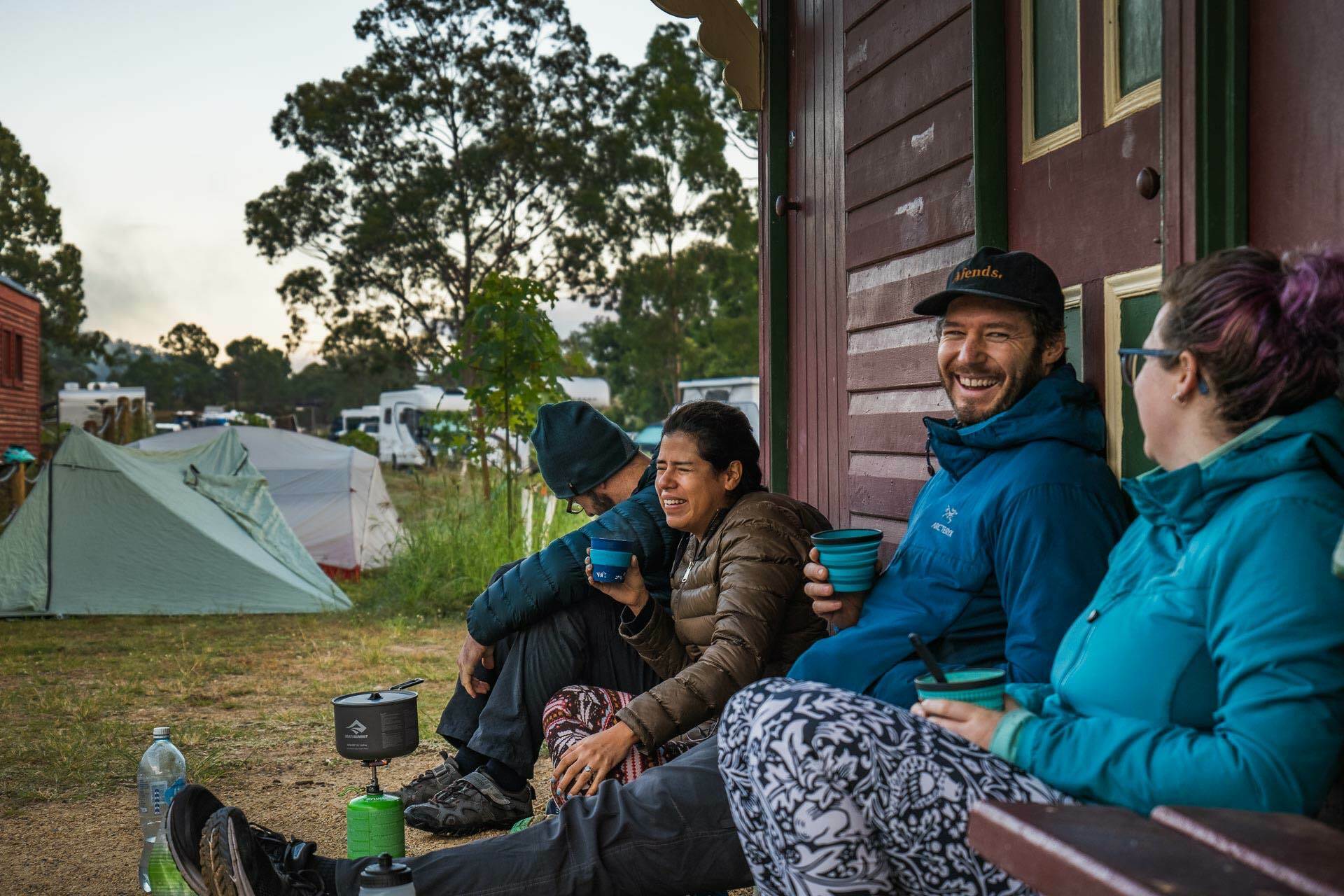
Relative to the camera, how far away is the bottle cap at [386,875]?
2152mm

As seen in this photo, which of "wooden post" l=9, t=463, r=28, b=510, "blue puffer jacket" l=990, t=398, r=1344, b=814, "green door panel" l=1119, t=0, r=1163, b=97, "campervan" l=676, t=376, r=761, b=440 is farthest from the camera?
"campervan" l=676, t=376, r=761, b=440

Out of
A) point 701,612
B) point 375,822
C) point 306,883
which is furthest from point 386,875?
point 701,612

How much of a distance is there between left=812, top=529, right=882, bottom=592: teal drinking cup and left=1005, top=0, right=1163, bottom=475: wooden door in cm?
68

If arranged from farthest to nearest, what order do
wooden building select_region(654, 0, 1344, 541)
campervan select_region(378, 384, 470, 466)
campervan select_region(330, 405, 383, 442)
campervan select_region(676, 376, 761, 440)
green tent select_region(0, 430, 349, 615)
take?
1. campervan select_region(330, 405, 383, 442)
2. campervan select_region(378, 384, 470, 466)
3. campervan select_region(676, 376, 761, 440)
4. green tent select_region(0, 430, 349, 615)
5. wooden building select_region(654, 0, 1344, 541)

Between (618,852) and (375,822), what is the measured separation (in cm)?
76

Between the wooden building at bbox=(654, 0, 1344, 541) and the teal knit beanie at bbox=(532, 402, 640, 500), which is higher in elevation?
the wooden building at bbox=(654, 0, 1344, 541)

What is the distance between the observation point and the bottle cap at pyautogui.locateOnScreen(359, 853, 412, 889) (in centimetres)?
215

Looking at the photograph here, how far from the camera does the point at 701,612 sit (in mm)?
2885

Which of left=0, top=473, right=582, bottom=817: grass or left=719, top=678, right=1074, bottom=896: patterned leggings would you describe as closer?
left=719, top=678, right=1074, bottom=896: patterned leggings

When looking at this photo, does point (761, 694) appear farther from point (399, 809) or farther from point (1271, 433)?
point (399, 809)

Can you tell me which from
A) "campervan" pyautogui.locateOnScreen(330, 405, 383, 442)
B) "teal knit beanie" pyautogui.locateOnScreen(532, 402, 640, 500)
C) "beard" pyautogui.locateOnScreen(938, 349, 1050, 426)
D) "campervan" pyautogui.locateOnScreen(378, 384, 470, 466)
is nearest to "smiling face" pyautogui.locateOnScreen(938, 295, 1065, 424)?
"beard" pyautogui.locateOnScreen(938, 349, 1050, 426)

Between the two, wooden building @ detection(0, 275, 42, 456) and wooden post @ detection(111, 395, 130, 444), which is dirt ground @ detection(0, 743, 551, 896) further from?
wooden building @ detection(0, 275, 42, 456)

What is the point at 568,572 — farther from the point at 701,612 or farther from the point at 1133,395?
the point at 1133,395

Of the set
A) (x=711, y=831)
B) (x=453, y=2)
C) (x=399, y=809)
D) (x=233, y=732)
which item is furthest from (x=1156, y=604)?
(x=453, y=2)
